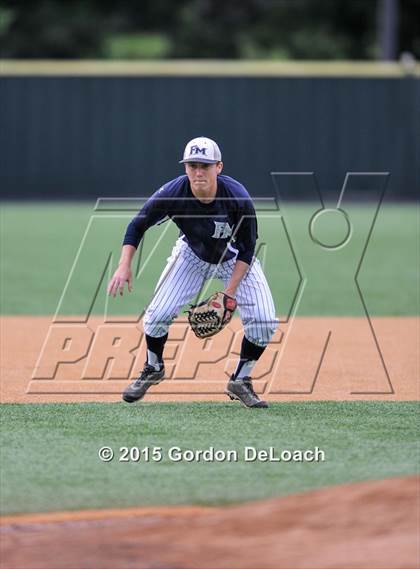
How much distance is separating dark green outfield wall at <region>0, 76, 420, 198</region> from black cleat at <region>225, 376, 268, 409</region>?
59.5ft

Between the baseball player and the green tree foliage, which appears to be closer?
the baseball player

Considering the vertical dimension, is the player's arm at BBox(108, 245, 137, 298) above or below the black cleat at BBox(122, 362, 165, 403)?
above

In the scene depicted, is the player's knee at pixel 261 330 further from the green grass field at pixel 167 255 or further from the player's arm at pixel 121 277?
the green grass field at pixel 167 255

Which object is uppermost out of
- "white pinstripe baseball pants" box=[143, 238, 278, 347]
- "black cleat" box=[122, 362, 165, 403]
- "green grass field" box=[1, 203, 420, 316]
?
"green grass field" box=[1, 203, 420, 316]

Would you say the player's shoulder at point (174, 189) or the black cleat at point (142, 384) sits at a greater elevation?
the player's shoulder at point (174, 189)

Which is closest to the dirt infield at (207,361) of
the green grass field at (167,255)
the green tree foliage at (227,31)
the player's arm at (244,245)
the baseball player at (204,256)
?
the baseball player at (204,256)

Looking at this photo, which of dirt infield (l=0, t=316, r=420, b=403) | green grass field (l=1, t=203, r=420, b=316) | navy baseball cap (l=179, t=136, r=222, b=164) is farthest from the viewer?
green grass field (l=1, t=203, r=420, b=316)

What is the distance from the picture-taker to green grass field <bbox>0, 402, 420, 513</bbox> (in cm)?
586

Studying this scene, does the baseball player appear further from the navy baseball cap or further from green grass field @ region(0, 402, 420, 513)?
green grass field @ region(0, 402, 420, 513)

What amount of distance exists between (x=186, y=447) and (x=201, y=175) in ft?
6.01

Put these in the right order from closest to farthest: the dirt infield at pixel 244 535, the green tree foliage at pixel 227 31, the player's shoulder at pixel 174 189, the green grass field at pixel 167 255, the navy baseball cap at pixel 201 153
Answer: the dirt infield at pixel 244 535
the navy baseball cap at pixel 201 153
the player's shoulder at pixel 174 189
the green grass field at pixel 167 255
the green tree foliage at pixel 227 31

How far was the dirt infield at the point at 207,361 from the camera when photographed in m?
8.61

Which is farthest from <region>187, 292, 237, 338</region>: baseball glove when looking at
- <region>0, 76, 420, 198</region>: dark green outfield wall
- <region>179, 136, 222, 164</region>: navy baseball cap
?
<region>0, 76, 420, 198</region>: dark green outfield wall

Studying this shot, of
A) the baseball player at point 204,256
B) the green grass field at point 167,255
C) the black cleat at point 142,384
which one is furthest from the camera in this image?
the green grass field at point 167,255
